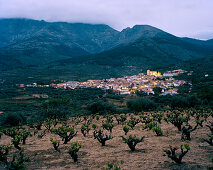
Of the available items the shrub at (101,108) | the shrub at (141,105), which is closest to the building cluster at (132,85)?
the shrub at (141,105)

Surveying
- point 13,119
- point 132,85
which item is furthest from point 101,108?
point 132,85

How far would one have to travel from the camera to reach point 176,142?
10.5 meters

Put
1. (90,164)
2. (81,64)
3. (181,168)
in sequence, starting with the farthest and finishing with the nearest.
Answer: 1. (81,64)
2. (90,164)
3. (181,168)

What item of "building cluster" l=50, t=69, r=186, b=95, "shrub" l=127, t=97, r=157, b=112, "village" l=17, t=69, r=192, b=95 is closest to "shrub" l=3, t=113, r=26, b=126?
"shrub" l=127, t=97, r=157, b=112

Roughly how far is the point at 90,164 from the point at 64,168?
46.7 inches

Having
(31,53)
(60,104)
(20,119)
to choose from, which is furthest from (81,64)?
(20,119)

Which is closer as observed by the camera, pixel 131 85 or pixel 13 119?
pixel 13 119

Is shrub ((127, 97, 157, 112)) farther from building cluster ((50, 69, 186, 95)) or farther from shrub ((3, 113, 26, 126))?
building cluster ((50, 69, 186, 95))

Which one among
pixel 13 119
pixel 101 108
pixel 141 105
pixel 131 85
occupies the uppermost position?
pixel 131 85

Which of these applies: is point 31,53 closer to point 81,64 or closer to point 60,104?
point 81,64

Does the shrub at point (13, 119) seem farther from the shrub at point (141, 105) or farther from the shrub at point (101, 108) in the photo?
the shrub at point (141, 105)

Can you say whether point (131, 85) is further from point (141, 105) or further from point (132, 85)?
point (141, 105)

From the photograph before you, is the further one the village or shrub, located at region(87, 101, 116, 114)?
the village

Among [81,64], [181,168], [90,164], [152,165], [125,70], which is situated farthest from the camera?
[81,64]
